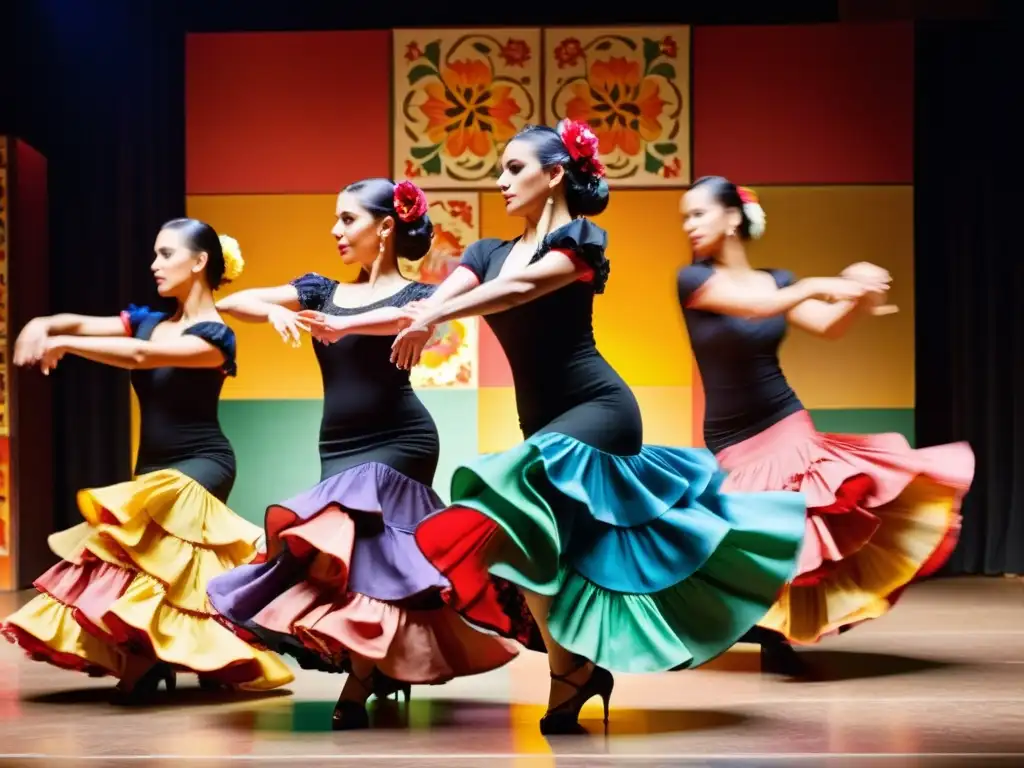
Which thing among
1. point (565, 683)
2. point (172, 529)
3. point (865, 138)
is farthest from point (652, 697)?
point (865, 138)

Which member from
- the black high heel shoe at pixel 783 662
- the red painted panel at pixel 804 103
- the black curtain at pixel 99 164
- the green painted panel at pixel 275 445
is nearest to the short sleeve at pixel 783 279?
the black high heel shoe at pixel 783 662

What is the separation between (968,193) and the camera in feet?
21.7

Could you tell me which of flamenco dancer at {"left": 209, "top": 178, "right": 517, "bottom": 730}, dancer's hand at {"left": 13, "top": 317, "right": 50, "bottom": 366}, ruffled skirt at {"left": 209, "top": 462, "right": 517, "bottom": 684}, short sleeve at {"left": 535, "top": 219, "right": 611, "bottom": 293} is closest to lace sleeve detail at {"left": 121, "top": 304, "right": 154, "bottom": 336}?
dancer's hand at {"left": 13, "top": 317, "right": 50, "bottom": 366}

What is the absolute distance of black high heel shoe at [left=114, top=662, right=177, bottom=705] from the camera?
3.43m

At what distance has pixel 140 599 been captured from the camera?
11.1 ft

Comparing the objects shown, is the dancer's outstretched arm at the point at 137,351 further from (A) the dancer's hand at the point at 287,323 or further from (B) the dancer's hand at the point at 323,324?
(B) the dancer's hand at the point at 323,324

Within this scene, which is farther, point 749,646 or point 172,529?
point 749,646

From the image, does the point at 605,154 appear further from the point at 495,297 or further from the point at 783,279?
the point at 495,297

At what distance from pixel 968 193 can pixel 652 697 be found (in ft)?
13.0

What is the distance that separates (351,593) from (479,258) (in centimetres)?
78

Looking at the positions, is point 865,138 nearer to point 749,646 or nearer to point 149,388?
point 749,646

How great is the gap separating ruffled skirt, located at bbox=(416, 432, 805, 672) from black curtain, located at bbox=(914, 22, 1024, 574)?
4041mm

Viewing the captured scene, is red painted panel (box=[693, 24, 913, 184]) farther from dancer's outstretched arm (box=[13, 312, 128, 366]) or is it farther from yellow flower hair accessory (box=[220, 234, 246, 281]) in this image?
dancer's outstretched arm (box=[13, 312, 128, 366])

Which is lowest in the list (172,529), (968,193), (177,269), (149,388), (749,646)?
(749,646)
